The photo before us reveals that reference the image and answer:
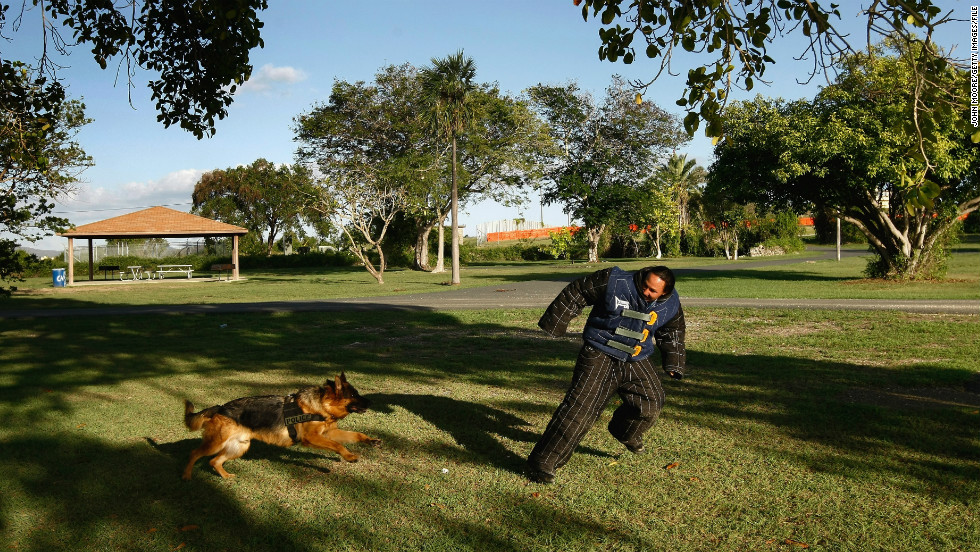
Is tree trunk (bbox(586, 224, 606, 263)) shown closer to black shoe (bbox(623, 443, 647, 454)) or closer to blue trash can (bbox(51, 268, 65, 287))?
blue trash can (bbox(51, 268, 65, 287))

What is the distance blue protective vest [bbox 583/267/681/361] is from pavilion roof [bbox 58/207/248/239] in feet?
119

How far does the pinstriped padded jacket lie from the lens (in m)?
4.79

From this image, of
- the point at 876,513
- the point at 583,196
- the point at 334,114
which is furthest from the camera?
the point at 583,196

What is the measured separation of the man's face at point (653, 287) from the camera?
15.3 feet

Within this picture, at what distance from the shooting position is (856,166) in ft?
69.1

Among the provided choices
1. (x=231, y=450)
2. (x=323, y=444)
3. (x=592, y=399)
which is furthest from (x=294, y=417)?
(x=592, y=399)

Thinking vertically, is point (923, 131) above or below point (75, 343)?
above

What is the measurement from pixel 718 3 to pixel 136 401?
6932 millimetres

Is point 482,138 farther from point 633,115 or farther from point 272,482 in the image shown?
point 272,482

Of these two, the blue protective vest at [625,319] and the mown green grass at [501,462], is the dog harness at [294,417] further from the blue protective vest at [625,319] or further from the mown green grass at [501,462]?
the blue protective vest at [625,319]

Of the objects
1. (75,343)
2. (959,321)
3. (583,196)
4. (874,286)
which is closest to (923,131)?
(959,321)

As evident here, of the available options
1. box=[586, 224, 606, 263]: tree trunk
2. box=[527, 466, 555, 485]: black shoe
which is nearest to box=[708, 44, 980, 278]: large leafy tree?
box=[527, 466, 555, 485]: black shoe

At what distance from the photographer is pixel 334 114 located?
128ft

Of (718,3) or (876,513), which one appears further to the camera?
(718,3)
